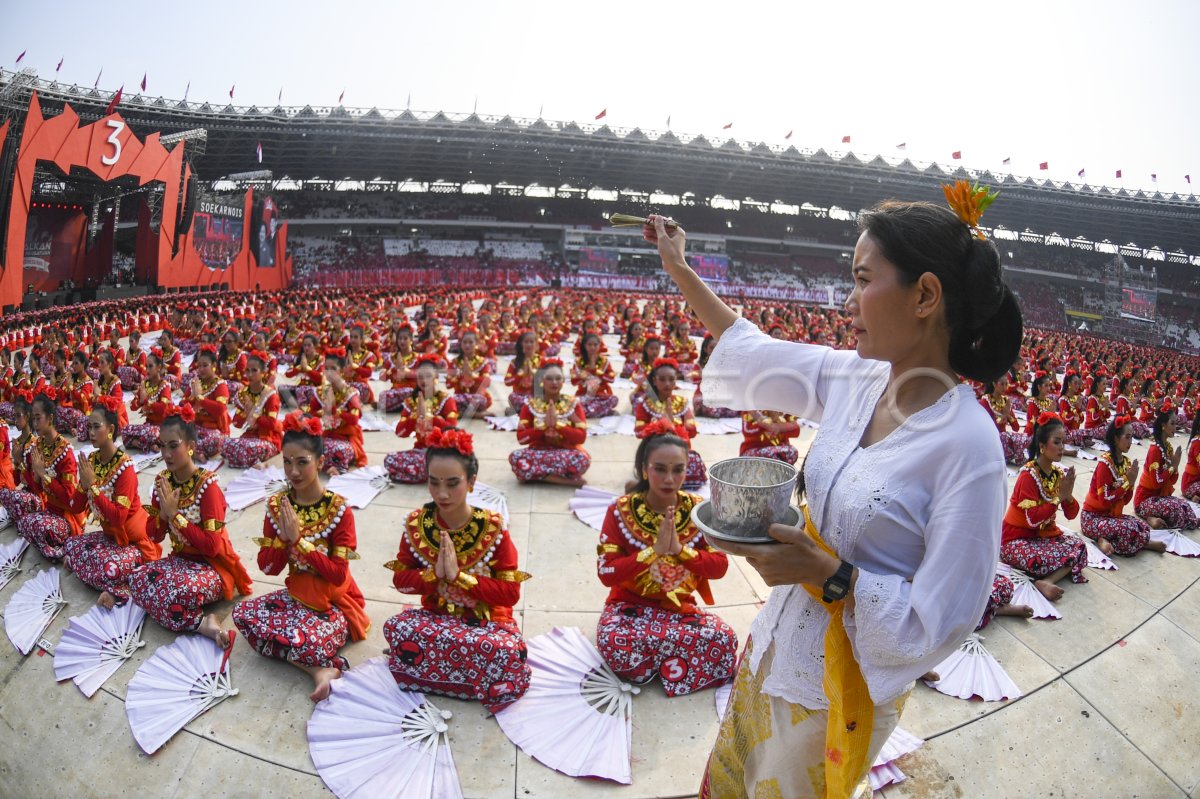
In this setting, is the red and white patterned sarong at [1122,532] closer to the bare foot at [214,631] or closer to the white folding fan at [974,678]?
the white folding fan at [974,678]

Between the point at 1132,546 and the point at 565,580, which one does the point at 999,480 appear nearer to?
the point at 565,580

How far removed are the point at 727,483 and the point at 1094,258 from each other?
5329 cm

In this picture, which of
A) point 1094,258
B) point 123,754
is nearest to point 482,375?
point 123,754

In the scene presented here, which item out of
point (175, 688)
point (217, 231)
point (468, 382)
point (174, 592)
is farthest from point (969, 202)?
point (217, 231)

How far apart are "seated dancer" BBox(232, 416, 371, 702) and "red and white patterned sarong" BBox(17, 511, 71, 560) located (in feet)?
6.04

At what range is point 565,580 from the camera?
4.16 metres

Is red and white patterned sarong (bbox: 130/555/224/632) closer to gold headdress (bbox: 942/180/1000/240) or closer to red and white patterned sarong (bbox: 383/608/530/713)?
red and white patterned sarong (bbox: 383/608/530/713)

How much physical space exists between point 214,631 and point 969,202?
12.0ft

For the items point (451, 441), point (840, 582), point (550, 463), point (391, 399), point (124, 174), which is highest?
point (124, 174)

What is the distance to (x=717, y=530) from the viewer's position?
1251 mm

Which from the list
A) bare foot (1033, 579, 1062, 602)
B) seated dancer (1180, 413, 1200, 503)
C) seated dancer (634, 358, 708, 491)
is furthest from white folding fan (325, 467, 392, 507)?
seated dancer (1180, 413, 1200, 503)

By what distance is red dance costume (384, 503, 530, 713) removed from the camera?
9.53 ft

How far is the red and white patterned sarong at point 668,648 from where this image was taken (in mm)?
3037

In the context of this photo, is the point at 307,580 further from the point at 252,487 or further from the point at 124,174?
the point at 124,174
